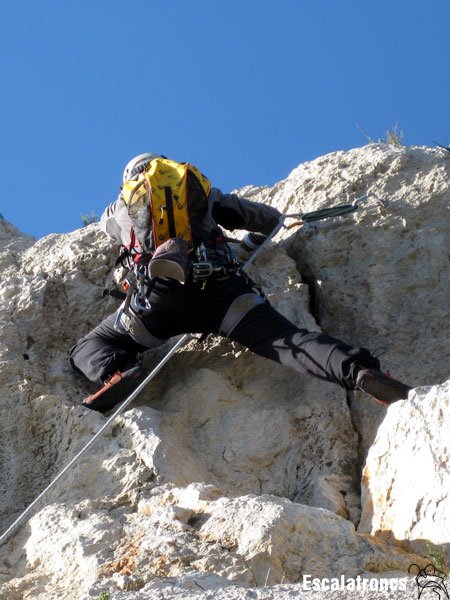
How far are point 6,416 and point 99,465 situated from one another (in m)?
1.05

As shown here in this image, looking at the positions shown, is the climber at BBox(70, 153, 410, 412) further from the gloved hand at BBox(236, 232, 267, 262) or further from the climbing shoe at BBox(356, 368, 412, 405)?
the climbing shoe at BBox(356, 368, 412, 405)

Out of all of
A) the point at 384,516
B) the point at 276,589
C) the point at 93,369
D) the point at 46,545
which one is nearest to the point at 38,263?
the point at 93,369

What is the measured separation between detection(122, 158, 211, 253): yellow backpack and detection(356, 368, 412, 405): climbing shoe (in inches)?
68.5

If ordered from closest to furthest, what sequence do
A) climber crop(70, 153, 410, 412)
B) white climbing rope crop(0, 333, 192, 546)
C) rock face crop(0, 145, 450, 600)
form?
rock face crop(0, 145, 450, 600) < white climbing rope crop(0, 333, 192, 546) < climber crop(70, 153, 410, 412)

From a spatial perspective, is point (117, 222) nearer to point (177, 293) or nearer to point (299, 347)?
point (177, 293)

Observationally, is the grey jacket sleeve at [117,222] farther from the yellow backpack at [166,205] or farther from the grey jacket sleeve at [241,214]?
the grey jacket sleeve at [241,214]

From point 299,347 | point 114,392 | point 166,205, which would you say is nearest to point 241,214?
point 166,205

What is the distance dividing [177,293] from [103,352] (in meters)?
0.68

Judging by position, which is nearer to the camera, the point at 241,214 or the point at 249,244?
the point at 241,214

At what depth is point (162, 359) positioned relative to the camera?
26.4 feet

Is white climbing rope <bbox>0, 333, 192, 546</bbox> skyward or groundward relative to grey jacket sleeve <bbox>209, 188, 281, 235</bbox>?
groundward

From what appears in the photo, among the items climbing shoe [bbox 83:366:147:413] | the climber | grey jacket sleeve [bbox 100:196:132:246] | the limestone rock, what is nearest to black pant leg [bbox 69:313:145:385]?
the climber

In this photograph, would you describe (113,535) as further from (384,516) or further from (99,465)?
(384,516)

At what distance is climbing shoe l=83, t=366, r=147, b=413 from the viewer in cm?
734
